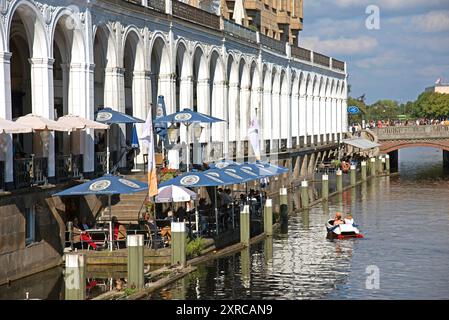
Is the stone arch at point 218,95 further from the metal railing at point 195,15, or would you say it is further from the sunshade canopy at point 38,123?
the sunshade canopy at point 38,123

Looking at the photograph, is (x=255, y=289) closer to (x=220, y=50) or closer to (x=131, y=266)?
(x=131, y=266)

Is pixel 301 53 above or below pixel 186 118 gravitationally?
above

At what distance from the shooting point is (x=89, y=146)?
40125 mm

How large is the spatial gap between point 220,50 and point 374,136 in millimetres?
45146

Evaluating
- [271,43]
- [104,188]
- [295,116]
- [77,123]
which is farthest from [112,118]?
[295,116]

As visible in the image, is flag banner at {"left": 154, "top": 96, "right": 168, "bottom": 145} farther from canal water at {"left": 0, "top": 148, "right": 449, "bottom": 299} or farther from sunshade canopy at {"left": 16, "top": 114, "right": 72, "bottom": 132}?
sunshade canopy at {"left": 16, "top": 114, "right": 72, "bottom": 132}

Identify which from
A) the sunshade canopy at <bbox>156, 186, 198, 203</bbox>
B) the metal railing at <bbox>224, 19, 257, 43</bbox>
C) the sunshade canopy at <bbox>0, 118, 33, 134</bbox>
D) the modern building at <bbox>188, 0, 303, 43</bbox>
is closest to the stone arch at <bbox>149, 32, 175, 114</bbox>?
the metal railing at <bbox>224, 19, 257, 43</bbox>

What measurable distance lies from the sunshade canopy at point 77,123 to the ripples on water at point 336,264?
270 inches

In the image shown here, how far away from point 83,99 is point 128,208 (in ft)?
14.9

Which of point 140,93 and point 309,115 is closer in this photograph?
point 140,93

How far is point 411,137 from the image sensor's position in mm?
104875

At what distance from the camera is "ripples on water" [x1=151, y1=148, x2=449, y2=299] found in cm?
3000

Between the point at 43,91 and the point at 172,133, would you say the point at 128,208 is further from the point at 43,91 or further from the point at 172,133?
the point at 172,133
